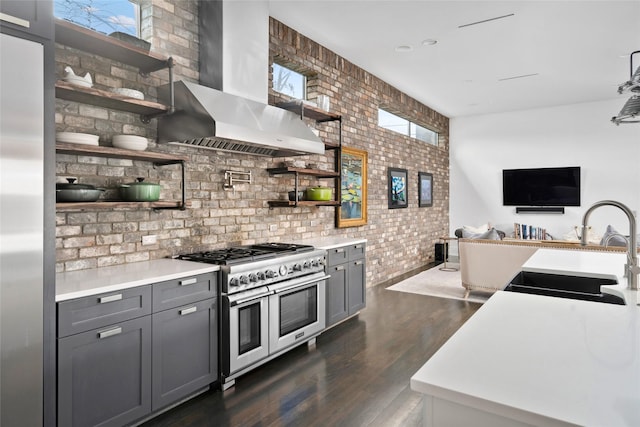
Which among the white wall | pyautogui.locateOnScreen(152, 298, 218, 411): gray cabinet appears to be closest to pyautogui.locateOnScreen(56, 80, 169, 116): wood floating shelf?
pyautogui.locateOnScreen(152, 298, 218, 411): gray cabinet

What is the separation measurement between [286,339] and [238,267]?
0.80 metres

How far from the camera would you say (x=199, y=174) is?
3303 millimetres

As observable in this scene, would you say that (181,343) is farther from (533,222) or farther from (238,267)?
(533,222)

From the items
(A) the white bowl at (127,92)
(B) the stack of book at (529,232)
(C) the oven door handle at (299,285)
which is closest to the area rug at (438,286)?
(B) the stack of book at (529,232)

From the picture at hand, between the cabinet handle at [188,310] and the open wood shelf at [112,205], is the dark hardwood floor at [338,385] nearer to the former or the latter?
the cabinet handle at [188,310]

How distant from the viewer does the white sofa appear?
15.9 ft

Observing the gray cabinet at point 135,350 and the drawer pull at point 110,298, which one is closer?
the gray cabinet at point 135,350

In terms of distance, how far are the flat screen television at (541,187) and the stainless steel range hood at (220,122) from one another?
6.30 meters

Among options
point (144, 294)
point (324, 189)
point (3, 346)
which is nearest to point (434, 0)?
point (324, 189)

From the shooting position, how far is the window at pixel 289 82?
4371 mm

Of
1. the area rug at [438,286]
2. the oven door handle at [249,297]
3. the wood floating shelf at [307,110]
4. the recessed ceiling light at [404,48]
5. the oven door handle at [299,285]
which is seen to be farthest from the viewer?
the area rug at [438,286]

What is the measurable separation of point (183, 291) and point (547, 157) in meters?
7.91

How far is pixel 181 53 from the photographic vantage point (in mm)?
3207

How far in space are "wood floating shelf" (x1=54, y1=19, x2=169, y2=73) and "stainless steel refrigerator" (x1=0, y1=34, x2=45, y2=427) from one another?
23.1 inches
